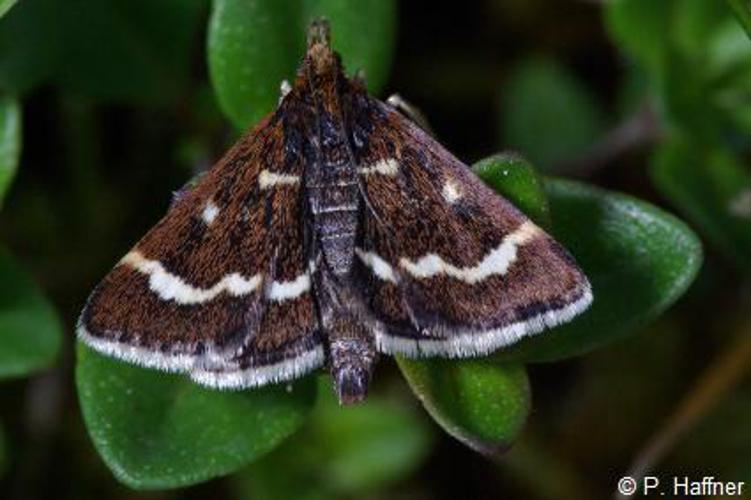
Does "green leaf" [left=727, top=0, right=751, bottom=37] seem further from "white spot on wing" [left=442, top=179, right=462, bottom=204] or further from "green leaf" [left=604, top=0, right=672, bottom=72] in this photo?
"green leaf" [left=604, top=0, right=672, bottom=72]

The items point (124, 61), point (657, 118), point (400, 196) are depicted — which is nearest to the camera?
point (400, 196)

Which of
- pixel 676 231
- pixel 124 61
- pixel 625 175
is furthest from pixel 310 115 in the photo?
pixel 625 175

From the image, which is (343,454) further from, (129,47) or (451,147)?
(129,47)

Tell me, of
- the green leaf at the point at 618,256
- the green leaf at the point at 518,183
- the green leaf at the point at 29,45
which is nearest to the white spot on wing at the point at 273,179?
the green leaf at the point at 518,183

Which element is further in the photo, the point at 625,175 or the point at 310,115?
the point at 625,175

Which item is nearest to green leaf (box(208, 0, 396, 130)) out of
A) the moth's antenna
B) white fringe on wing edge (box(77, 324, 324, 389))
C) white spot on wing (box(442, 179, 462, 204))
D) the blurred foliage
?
the blurred foliage

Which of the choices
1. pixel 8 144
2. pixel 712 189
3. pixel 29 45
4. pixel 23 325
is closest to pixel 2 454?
pixel 23 325

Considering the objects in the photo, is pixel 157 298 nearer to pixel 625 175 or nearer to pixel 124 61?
pixel 124 61
